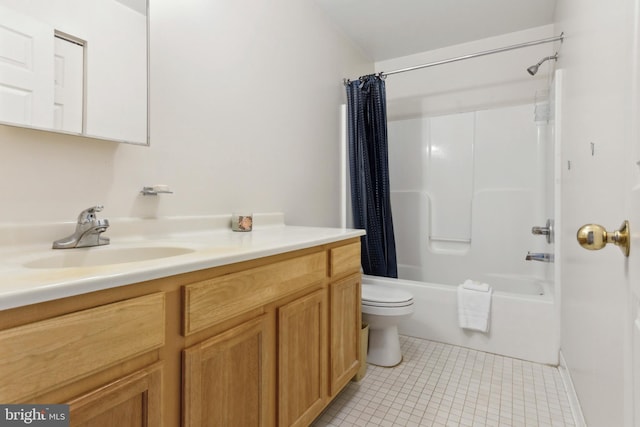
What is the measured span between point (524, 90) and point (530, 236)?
1.22 meters

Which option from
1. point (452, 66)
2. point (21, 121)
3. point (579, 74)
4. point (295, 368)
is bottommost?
point (295, 368)

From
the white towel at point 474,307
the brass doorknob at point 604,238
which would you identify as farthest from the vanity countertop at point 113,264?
the white towel at point 474,307

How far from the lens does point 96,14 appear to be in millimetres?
1116

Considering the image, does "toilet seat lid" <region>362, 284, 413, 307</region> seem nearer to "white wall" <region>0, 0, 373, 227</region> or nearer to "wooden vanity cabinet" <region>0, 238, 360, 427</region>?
"wooden vanity cabinet" <region>0, 238, 360, 427</region>

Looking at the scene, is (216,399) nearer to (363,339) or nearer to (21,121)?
(21,121)

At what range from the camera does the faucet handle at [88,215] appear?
1.03 meters

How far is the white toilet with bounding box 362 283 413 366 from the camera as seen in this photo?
1852 mm

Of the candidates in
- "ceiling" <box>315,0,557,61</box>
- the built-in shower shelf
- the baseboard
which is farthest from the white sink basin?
the built-in shower shelf

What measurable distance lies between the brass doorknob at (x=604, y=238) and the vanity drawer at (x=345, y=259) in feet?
3.02

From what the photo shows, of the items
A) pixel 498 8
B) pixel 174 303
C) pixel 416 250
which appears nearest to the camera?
pixel 174 303

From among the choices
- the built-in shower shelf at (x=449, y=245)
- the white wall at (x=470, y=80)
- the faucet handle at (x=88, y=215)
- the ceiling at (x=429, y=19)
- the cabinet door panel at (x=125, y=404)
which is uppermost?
the ceiling at (x=429, y=19)

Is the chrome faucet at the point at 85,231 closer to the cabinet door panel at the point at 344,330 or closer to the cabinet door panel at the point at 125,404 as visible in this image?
the cabinet door panel at the point at 125,404

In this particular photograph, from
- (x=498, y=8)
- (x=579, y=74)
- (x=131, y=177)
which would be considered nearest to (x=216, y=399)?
(x=131, y=177)

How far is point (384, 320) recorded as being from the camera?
6.14 ft
